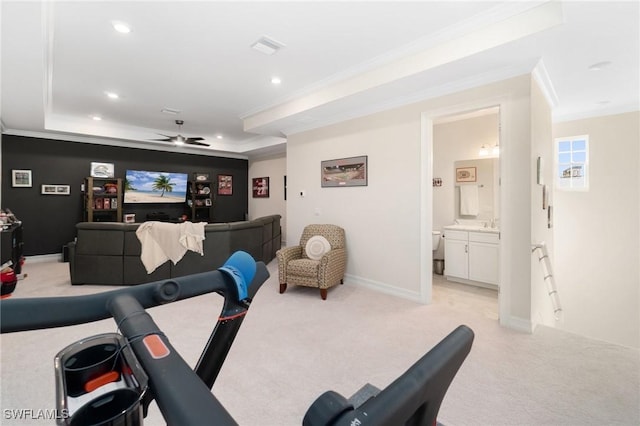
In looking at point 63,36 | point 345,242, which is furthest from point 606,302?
point 63,36

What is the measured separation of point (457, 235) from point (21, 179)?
7.88m

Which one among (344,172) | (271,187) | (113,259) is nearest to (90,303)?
(344,172)

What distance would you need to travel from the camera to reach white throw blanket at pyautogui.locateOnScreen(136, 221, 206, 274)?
158 inches

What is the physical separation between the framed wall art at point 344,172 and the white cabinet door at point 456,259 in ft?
5.66

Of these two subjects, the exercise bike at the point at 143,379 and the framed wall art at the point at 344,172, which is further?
the framed wall art at the point at 344,172

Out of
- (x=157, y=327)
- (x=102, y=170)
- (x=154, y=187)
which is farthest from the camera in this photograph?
(x=154, y=187)

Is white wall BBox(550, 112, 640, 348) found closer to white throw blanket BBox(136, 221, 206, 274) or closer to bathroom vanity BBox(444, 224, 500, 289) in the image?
bathroom vanity BBox(444, 224, 500, 289)

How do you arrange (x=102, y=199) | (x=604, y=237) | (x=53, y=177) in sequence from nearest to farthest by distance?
(x=604, y=237) < (x=53, y=177) < (x=102, y=199)

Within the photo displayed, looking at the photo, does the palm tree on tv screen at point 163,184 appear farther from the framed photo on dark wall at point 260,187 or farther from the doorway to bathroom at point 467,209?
the doorway to bathroom at point 467,209

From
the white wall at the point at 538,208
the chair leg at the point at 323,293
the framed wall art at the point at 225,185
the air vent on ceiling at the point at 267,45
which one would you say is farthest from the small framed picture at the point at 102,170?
the white wall at the point at 538,208

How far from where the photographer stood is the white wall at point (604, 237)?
4.11 metres

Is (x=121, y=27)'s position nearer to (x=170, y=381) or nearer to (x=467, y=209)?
(x=170, y=381)

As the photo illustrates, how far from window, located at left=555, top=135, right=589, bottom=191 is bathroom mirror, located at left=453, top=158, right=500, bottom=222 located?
1050 mm

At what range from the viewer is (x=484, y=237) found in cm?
427
